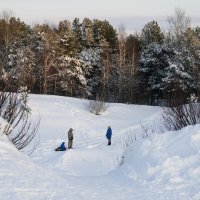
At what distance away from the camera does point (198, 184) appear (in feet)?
25.1

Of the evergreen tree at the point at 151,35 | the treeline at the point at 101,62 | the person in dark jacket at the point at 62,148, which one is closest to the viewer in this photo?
the person in dark jacket at the point at 62,148

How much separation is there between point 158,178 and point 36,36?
139 feet

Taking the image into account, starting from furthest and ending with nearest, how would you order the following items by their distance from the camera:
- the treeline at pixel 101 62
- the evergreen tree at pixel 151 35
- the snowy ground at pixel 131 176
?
the evergreen tree at pixel 151 35
the treeline at pixel 101 62
the snowy ground at pixel 131 176

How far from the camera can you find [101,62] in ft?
172

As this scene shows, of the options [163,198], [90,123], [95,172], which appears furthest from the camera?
[90,123]

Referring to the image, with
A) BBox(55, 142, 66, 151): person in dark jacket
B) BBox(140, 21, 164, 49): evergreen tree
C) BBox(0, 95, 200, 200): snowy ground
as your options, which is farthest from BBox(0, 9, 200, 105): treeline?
BBox(0, 95, 200, 200): snowy ground

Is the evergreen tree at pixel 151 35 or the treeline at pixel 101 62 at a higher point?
the evergreen tree at pixel 151 35

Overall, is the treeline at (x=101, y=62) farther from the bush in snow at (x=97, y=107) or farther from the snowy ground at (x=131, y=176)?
the snowy ground at (x=131, y=176)

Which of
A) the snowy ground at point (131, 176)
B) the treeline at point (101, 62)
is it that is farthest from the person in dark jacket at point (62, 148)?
the treeline at point (101, 62)

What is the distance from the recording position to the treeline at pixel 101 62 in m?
45.3

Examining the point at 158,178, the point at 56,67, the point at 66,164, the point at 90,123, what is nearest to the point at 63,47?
the point at 56,67

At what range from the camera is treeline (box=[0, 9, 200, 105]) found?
1783 inches

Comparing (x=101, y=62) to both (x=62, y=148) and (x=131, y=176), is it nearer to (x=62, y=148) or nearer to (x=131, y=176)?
(x=62, y=148)

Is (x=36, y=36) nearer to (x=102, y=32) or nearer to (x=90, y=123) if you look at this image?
(x=102, y=32)
